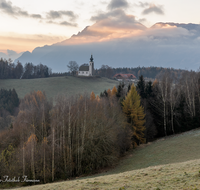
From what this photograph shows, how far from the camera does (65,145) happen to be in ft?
96.2

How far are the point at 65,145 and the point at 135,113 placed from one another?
18.6 metres

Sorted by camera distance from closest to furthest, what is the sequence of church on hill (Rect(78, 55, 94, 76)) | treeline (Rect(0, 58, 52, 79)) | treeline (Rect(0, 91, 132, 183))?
treeline (Rect(0, 91, 132, 183)) < treeline (Rect(0, 58, 52, 79)) < church on hill (Rect(78, 55, 94, 76))

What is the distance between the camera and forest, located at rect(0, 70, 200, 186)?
84.0 feet

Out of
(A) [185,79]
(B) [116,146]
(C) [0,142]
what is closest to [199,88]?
(A) [185,79]

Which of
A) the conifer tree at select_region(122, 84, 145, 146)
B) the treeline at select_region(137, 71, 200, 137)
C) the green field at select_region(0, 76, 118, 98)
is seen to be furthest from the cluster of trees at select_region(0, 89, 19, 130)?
the treeline at select_region(137, 71, 200, 137)

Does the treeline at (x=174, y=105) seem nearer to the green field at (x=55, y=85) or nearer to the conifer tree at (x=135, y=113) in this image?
the conifer tree at (x=135, y=113)

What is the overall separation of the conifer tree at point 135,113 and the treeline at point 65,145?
524cm

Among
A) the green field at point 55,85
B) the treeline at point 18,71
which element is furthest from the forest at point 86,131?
the treeline at point 18,71

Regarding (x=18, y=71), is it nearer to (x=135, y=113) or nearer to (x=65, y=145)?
(x=135, y=113)

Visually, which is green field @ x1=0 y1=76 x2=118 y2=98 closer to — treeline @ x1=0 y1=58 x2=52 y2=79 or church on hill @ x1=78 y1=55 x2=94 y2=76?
church on hill @ x1=78 y1=55 x2=94 y2=76

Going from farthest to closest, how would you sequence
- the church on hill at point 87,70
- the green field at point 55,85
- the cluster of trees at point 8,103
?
1. the church on hill at point 87,70
2. the green field at point 55,85
3. the cluster of trees at point 8,103

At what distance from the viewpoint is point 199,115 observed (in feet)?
146

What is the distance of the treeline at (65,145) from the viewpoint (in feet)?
81.4

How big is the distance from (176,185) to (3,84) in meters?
118
